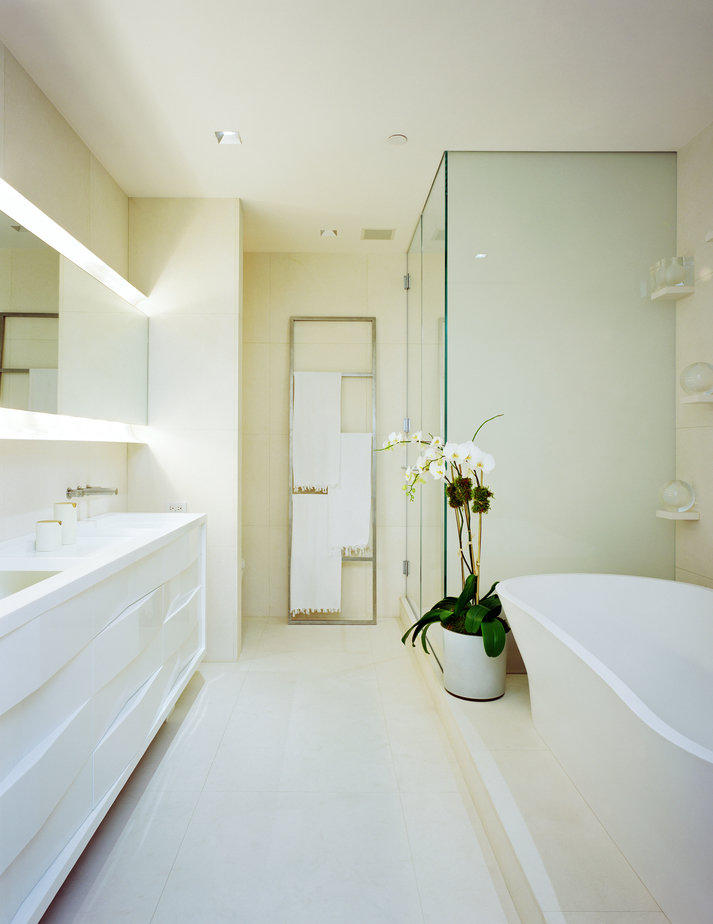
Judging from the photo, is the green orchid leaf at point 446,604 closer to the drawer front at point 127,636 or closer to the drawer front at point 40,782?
the drawer front at point 127,636

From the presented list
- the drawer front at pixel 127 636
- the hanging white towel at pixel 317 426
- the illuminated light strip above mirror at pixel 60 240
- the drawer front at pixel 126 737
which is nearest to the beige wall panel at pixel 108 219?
the illuminated light strip above mirror at pixel 60 240

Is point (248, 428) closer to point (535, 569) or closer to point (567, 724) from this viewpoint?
point (535, 569)

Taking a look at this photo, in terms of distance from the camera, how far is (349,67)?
2070 millimetres

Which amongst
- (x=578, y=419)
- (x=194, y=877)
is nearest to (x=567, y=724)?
(x=194, y=877)

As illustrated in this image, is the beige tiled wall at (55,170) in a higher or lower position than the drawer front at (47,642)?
higher

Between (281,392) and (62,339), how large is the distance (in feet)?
5.90

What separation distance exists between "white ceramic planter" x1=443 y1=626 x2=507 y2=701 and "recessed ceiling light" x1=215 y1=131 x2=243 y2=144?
2345 millimetres

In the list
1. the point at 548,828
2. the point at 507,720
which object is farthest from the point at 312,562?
the point at 548,828

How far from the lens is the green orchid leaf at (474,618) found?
237 cm

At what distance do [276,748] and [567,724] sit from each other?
1096 mm

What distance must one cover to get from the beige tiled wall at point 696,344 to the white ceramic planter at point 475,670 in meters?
0.98

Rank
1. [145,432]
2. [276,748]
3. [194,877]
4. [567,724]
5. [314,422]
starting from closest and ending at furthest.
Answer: [194,877] → [567,724] → [276,748] → [145,432] → [314,422]

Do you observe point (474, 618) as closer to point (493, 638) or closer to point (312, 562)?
point (493, 638)

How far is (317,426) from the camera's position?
386 cm
